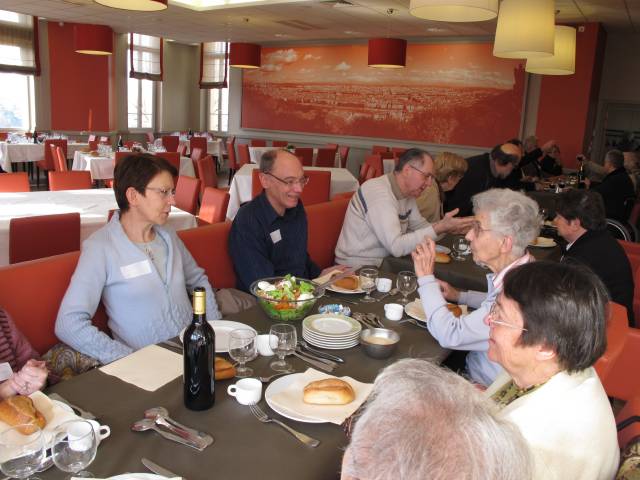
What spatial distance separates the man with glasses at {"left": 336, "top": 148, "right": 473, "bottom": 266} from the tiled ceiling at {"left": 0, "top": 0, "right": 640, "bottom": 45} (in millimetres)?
5224

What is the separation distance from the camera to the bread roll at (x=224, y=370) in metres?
1.75

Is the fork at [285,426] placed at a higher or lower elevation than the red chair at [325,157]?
lower

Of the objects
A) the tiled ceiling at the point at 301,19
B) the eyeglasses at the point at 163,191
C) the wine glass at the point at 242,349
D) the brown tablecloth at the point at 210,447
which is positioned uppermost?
the tiled ceiling at the point at 301,19

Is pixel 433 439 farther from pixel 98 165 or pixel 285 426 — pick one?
pixel 98 165

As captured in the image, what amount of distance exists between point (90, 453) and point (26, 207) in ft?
12.2

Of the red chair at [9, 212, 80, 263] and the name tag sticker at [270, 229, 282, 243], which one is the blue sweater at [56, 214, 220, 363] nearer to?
the name tag sticker at [270, 229, 282, 243]

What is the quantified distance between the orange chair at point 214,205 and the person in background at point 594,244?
273 cm

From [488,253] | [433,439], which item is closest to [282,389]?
[433,439]

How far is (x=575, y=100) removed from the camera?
9430mm

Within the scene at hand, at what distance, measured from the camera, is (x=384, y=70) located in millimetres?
12352

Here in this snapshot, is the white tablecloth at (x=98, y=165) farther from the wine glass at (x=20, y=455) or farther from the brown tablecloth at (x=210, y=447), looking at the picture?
the wine glass at (x=20, y=455)

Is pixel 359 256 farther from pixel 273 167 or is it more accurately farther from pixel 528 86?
pixel 528 86

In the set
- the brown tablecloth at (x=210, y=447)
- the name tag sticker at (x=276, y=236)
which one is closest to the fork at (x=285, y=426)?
the brown tablecloth at (x=210, y=447)

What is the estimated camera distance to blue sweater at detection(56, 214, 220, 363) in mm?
2178
